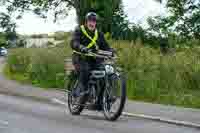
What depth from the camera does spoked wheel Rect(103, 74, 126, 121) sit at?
440 inches

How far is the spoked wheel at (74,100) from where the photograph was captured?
489 inches

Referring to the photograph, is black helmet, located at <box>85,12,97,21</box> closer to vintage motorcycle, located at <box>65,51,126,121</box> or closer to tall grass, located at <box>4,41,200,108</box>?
vintage motorcycle, located at <box>65,51,126,121</box>

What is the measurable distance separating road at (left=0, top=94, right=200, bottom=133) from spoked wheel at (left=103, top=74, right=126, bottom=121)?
0.53ft

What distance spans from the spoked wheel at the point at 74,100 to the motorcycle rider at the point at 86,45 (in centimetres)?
36

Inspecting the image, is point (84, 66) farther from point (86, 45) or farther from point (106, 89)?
point (106, 89)

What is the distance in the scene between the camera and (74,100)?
1266 centimetres

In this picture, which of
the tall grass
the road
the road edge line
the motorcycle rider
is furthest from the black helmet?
the tall grass

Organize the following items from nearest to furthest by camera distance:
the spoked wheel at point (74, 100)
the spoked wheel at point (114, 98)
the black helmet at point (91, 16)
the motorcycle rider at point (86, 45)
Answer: the spoked wheel at point (114, 98), the black helmet at point (91, 16), the motorcycle rider at point (86, 45), the spoked wheel at point (74, 100)

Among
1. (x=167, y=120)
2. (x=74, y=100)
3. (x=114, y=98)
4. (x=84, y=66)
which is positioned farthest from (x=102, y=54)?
(x=167, y=120)

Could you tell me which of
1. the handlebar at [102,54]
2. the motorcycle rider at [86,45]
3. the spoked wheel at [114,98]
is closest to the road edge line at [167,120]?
the spoked wheel at [114,98]

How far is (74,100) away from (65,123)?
1.50 metres

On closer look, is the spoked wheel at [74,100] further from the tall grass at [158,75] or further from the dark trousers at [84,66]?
the tall grass at [158,75]

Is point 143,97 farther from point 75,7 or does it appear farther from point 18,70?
point 75,7

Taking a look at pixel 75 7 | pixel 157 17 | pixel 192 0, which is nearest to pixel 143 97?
pixel 157 17
